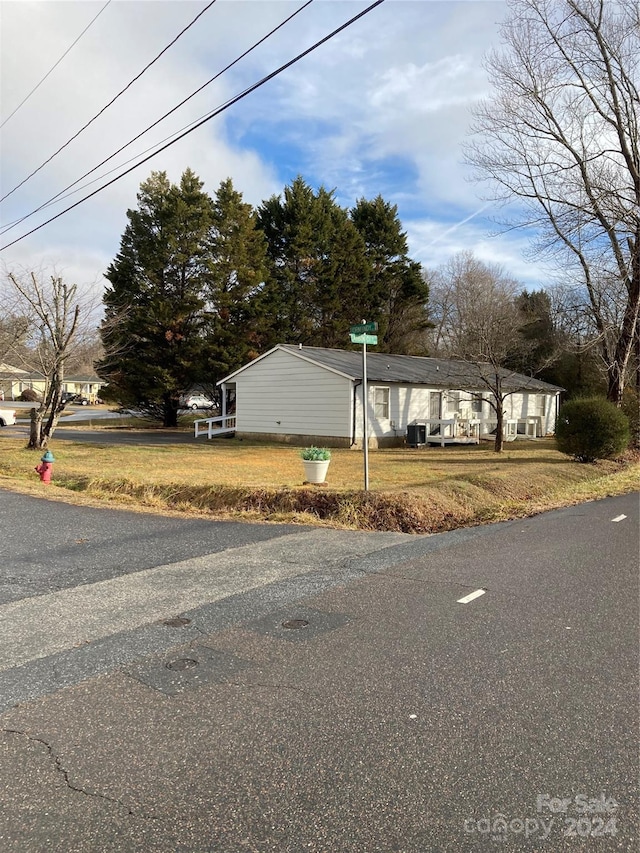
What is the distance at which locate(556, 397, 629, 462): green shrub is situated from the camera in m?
15.4

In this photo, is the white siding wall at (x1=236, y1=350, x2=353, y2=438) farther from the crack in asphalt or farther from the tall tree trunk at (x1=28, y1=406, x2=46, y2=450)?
the crack in asphalt

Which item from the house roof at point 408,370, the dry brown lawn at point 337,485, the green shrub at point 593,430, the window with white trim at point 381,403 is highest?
the house roof at point 408,370

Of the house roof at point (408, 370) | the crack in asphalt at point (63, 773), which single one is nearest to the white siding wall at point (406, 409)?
the house roof at point (408, 370)

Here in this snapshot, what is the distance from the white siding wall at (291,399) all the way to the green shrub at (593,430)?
7956 mm

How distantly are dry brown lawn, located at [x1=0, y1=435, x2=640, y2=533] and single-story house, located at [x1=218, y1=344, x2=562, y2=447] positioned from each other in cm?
381

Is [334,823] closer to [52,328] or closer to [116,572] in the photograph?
[116,572]

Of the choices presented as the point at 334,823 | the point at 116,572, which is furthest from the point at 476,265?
the point at 334,823

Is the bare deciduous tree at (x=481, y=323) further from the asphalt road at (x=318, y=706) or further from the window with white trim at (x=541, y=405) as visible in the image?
the asphalt road at (x=318, y=706)

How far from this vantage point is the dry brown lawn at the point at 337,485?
9188 millimetres

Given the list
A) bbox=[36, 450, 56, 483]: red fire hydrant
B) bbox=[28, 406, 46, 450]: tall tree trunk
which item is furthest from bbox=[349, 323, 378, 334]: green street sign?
bbox=[28, 406, 46, 450]: tall tree trunk

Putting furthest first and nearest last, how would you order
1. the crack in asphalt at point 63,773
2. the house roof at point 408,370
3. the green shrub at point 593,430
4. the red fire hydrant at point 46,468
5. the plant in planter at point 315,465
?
the house roof at point 408,370 < the green shrub at point 593,430 < the red fire hydrant at point 46,468 < the plant in planter at point 315,465 < the crack in asphalt at point 63,773

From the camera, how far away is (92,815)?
7.84 ft

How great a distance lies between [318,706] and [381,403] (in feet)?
66.2

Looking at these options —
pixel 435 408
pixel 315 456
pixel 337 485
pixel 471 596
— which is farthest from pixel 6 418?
pixel 471 596
